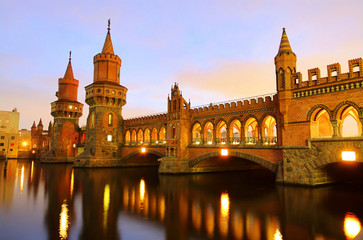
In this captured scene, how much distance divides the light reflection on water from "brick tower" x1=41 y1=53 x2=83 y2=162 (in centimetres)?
3138

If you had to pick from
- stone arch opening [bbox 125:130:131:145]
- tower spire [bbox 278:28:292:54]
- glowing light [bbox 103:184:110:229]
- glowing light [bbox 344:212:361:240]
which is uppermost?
tower spire [bbox 278:28:292:54]

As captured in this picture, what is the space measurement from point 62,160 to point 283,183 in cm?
4242

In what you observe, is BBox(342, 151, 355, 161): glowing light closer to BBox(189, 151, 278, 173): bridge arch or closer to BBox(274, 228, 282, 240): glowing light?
BBox(189, 151, 278, 173): bridge arch

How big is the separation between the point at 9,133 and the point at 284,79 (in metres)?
72.4

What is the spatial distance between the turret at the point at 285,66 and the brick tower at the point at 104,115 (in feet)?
87.8

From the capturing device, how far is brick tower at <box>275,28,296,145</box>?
19297 mm

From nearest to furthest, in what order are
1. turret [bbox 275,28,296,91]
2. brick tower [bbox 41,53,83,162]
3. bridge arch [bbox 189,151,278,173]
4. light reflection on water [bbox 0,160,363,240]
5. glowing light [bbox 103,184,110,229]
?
light reflection on water [bbox 0,160,363,240] → glowing light [bbox 103,184,110,229] → turret [bbox 275,28,296,91] → bridge arch [bbox 189,151,278,173] → brick tower [bbox 41,53,83,162]

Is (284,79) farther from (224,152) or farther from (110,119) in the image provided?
(110,119)

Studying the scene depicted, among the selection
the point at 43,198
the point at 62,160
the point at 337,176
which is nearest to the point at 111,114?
the point at 62,160

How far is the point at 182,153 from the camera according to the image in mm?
28406

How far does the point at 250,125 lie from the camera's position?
29469 millimetres

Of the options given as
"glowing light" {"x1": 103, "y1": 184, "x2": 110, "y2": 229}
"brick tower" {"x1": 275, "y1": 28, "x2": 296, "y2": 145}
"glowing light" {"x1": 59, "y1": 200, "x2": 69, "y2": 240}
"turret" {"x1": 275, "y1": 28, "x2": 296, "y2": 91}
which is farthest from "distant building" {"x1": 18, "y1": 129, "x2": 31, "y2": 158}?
"turret" {"x1": 275, "y1": 28, "x2": 296, "y2": 91}

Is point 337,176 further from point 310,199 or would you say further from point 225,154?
point 225,154

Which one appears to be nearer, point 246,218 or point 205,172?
point 246,218
